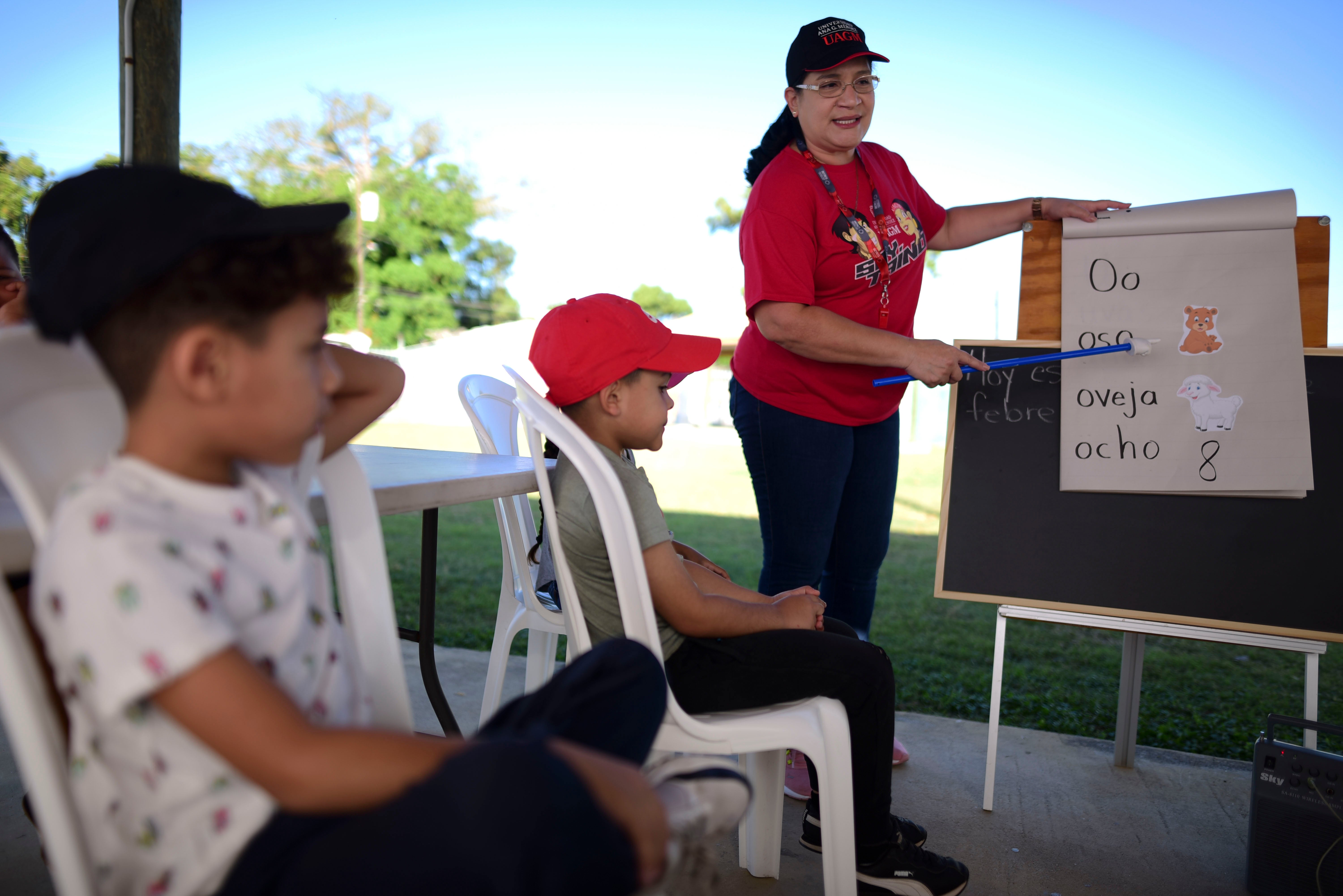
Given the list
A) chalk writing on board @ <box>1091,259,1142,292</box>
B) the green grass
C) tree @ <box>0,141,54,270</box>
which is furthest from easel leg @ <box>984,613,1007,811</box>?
tree @ <box>0,141,54,270</box>

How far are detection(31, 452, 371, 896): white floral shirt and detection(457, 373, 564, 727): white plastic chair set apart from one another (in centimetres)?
127

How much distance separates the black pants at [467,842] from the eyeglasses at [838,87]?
1824 mm

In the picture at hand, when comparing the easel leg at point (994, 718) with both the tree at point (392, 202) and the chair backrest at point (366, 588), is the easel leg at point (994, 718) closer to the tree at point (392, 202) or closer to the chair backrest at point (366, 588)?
the chair backrest at point (366, 588)

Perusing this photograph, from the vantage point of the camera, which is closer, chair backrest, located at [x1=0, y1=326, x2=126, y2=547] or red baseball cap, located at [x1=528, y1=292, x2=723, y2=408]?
chair backrest, located at [x1=0, y1=326, x2=126, y2=547]

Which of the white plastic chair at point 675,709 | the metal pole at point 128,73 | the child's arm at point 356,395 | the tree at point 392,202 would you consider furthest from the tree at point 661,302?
the child's arm at point 356,395

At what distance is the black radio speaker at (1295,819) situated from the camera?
170cm

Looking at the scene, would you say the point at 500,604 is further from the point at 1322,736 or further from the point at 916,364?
the point at 1322,736

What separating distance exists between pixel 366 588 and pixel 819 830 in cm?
119

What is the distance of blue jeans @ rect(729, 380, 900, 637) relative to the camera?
2100 mm

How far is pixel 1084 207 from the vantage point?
7.22 ft

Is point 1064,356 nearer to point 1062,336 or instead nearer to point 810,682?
point 1062,336

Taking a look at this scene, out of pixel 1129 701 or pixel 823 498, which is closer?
pixel 823 498

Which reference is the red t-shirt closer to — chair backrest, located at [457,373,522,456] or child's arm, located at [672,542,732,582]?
child's arm, located at [672,542,732,582]

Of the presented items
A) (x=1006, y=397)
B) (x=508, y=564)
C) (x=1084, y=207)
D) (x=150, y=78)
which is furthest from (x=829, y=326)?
(x=150, y=78)
